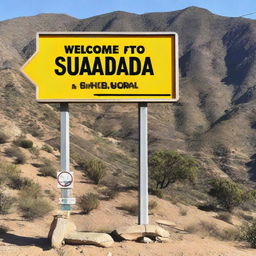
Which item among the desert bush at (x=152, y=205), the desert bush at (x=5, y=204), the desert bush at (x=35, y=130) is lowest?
the desert bush at (x=152, y=205)

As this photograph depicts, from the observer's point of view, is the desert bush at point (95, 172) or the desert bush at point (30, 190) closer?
the desert bush at point (30, 190)

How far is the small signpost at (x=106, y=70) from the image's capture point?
11.1m

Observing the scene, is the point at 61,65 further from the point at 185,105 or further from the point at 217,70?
the point at 217,70

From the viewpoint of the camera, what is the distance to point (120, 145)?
Answer: 68250 mm

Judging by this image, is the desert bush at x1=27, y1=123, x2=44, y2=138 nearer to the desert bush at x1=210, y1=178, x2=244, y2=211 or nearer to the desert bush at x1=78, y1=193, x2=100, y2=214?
the desert bush at x1=210, y1=178, x2=244, y2=211

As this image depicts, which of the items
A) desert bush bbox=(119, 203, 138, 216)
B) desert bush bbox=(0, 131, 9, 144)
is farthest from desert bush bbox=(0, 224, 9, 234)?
desert bush bbox=(0, 131, 9, 144)

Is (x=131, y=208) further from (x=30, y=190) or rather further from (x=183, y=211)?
(x=30, y=190)

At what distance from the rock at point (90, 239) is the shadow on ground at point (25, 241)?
586 mm

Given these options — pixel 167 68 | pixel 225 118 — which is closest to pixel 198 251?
pixel 167 68

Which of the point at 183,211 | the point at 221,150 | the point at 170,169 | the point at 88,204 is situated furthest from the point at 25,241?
the point at 221,150

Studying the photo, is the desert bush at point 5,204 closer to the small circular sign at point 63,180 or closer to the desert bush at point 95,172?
the small circular sign at point 63,180

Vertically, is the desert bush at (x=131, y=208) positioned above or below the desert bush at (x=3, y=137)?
below

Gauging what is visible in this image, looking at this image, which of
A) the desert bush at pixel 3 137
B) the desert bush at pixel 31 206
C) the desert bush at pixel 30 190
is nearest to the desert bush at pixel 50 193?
the desert bush at pixel 30 190

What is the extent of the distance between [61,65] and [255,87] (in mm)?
104963
